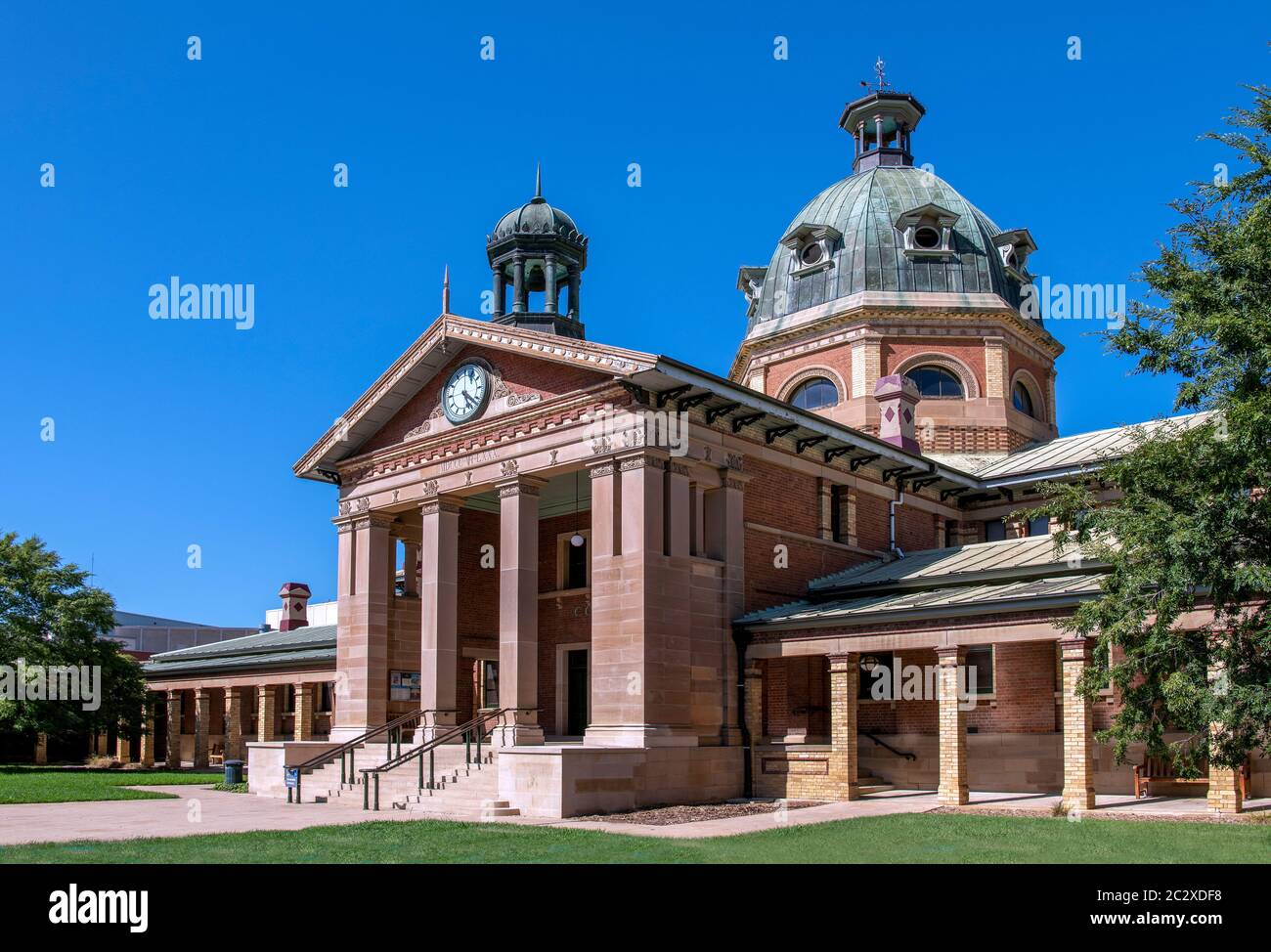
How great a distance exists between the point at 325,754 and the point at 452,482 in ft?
21.7

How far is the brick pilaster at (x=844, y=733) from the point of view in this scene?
2411 cm

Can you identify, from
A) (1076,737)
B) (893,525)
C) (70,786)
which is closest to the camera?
(1076,737)

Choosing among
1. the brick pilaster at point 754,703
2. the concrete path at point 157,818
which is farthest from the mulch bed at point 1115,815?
the concrete path at point 157,818

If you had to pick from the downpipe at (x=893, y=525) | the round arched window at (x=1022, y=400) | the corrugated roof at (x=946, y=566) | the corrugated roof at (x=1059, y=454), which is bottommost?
the corrugated roof at (x=946, y=566)

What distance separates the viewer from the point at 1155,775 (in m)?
25.1

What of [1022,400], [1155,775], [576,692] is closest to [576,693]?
[576,692]

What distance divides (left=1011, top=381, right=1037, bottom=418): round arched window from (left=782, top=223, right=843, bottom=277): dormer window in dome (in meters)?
7.10

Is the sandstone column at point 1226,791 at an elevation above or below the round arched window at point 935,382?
below

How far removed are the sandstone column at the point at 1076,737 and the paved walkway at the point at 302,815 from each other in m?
0.52

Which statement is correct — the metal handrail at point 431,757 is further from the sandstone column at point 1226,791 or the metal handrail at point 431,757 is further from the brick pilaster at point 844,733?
the sandstone column at point 1226,791

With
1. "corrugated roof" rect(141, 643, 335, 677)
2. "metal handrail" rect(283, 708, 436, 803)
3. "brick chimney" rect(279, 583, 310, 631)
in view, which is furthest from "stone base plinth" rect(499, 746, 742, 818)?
"brick chimney" rect(279, 583, 310, 631)

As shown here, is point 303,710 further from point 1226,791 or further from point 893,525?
point 1226,791

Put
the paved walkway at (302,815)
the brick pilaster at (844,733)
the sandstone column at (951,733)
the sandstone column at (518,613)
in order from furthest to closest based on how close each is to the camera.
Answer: the sandstone column at (518,613)
the brick pilaster at (844,733)
the sandstone column at (951,733)
the paved walkway at (302,815)

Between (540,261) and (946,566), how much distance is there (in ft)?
42.8
